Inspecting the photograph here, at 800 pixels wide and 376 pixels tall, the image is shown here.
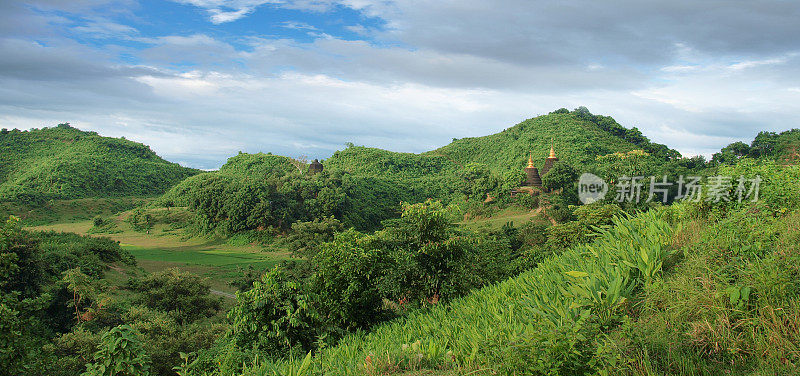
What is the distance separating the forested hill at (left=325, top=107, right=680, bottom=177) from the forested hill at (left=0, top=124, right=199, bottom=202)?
25833 millimetres

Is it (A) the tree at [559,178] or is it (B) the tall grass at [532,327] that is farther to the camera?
(A) the tree at [559,178]

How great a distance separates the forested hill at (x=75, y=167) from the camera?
53625mm

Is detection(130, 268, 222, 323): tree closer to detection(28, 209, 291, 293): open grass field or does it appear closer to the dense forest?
the dense forest

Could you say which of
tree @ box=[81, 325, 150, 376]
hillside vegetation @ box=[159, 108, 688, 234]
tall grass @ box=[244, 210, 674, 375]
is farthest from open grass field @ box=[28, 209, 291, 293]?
tall grass @ box=[244, 210, 674, 375]

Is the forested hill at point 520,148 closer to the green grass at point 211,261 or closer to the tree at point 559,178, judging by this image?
the tree at point 559,178

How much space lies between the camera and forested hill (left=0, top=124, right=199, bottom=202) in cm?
5362

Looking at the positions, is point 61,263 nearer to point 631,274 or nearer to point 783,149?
point 631,274

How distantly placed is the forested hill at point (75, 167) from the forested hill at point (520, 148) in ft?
84.8

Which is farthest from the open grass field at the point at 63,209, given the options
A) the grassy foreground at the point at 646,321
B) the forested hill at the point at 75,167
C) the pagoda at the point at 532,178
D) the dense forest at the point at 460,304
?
the grassy foreground at the point at 646,321

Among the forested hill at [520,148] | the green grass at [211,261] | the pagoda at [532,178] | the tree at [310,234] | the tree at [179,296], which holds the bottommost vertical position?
the green grass at [211,261]

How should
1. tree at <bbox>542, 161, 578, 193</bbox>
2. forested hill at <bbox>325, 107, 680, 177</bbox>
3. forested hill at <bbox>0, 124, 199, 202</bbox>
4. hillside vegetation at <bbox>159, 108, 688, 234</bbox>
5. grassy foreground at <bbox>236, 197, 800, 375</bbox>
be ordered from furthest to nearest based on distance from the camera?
forested hill at <bbox>325, 107, 680, 177</bbox> → forested hill at <bbox>0, 124, 199, 202</bbox> → tree at <bbox>542, 161, 578, 193</bbox> → hillside vegetation at <bbox>159, 108, 688, 234</bbox> → grassy foreground at <bbox>236, 197, 800, 375</bbox>

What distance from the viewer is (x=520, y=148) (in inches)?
2458

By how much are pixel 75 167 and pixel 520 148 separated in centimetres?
5611

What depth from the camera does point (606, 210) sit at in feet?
58.9
